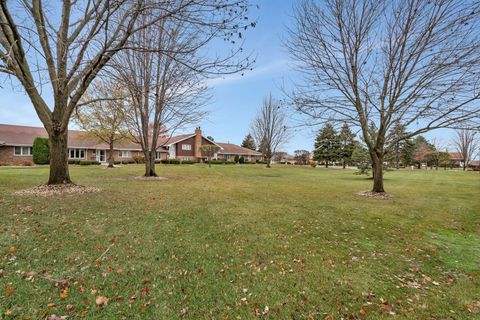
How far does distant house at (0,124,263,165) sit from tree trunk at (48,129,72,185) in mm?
7754

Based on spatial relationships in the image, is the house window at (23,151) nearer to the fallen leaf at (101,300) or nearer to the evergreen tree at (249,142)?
the fallen leaf at (101,300)

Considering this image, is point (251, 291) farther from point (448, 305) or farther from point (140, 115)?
point (140, 115)

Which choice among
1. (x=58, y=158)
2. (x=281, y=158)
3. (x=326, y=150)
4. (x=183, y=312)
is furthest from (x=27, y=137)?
(x=281, y=158)

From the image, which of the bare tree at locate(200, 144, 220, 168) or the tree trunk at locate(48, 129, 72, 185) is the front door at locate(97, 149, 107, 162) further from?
the tree trunk at locate(48, 129, 72, 185)

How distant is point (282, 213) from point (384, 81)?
803 centimetres

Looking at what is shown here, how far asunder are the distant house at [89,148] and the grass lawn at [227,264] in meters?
12.1

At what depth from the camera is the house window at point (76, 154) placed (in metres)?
33.6

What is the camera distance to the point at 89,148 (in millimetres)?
35031

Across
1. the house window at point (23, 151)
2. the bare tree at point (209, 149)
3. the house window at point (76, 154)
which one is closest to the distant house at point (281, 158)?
the bare tree at point (209, 149)

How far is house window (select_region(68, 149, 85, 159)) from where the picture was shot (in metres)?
33.6

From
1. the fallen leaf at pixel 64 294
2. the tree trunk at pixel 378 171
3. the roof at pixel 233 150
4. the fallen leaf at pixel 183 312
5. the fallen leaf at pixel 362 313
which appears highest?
the roof at pixel 233 150

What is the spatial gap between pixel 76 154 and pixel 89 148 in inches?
72.8

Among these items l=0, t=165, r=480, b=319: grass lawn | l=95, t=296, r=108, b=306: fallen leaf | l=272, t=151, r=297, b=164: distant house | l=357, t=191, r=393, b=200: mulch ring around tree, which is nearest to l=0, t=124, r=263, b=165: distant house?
l=0, t=165, r=480, b=319: grass lawn

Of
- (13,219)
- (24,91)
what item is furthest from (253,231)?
(24,91)
